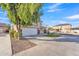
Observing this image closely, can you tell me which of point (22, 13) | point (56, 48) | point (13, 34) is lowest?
point (56, 48)

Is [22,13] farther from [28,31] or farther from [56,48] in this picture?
[56,48]

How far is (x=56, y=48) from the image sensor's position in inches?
76.9

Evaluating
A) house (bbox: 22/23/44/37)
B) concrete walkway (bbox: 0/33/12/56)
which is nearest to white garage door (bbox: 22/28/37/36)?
house (bbox: 22/23/44/37)

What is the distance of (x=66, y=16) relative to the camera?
1.94m

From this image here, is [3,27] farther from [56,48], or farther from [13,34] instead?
[56,48]

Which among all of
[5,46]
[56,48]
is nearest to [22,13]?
[5,46]

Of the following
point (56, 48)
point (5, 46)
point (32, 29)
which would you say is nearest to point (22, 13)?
point (32, 29)

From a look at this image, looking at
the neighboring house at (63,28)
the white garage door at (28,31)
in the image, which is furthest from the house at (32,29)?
the neighboring house at (63,28)

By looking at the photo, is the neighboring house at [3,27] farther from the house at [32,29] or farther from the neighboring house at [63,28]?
the neighboring house at [63,28]

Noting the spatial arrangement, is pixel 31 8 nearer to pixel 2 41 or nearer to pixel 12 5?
pixel 12 5

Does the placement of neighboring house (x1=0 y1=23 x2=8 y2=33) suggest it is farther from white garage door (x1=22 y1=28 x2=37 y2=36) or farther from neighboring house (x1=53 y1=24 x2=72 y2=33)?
neighboring house (x1=53 y1=24 x2=72 y2=33)

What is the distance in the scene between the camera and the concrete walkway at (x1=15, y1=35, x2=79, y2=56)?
6.38 ft

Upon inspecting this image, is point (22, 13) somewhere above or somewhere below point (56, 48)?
above

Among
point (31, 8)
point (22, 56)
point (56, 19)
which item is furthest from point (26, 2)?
point (22, 56)
